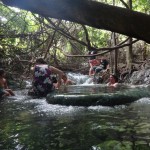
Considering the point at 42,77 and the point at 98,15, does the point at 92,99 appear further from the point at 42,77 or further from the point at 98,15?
the point at 98,15

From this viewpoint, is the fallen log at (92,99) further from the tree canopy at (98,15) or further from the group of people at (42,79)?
the tree canopy at (98,15)

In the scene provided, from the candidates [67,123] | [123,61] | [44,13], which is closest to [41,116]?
[67,123]

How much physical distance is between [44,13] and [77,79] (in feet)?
54.2

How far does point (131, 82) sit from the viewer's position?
15.3 m

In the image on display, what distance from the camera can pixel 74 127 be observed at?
20.3 ft

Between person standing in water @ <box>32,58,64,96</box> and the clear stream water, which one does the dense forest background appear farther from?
the clear stream water

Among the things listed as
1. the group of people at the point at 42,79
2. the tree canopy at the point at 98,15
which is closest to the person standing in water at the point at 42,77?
the group of people at the point at 42,79

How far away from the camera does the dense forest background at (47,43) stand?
7345mm

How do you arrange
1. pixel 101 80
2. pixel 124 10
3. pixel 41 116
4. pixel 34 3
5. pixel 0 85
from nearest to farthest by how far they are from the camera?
pixel 34 3 → pixel 124 10 → pixel 41 116 → pixel 0 85 → pixel 101 80

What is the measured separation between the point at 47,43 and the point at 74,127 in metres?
3.12

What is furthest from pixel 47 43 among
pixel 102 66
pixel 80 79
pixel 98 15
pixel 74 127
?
pixel 102 66

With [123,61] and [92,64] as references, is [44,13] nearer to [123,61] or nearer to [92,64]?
[92,64]

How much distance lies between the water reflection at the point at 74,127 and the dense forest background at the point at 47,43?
1.19 m

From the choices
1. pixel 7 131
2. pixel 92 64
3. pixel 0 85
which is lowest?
pixel 7 131
